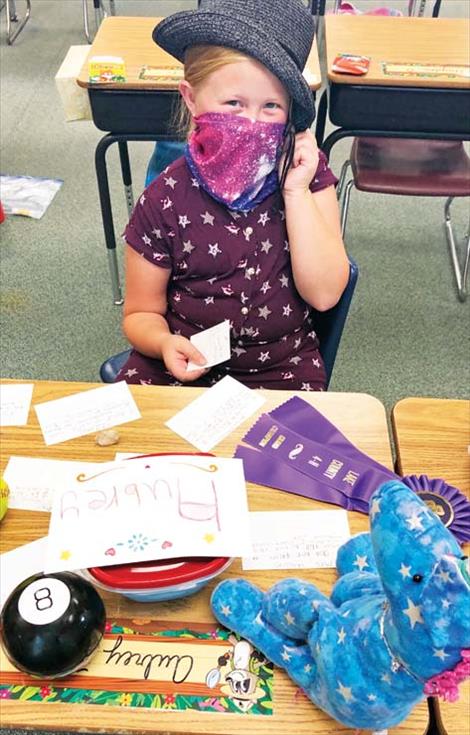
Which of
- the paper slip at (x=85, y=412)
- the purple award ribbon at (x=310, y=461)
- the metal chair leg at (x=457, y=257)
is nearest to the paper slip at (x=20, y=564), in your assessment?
the paper slip at (x=85, y=412)

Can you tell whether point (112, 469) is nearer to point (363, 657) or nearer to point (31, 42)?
point (363, 657)

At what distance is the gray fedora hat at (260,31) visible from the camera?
1.04 meters

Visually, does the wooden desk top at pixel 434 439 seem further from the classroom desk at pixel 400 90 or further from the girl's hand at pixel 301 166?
the classroom desk at pixel 400 90

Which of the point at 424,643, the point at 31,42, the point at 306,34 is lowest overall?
the point at 31,42

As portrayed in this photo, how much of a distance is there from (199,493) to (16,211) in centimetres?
235

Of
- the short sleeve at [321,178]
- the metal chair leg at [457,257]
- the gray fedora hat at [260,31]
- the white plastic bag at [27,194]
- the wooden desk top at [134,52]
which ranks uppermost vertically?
the gray fedora hat at [260,31]

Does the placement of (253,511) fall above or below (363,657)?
below

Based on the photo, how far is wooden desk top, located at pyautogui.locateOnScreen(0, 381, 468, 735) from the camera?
27.2 inches

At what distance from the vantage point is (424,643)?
54cm

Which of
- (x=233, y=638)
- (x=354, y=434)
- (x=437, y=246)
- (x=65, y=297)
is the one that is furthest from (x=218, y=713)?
(x=437, y=246)

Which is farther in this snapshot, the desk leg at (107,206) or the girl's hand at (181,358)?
the desk leg at (107,206)

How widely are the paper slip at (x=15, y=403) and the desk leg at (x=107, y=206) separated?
1.08 m

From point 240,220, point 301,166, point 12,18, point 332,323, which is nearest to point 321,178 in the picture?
point 301,166

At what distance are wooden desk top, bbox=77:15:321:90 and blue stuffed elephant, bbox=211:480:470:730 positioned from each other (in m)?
1.42
